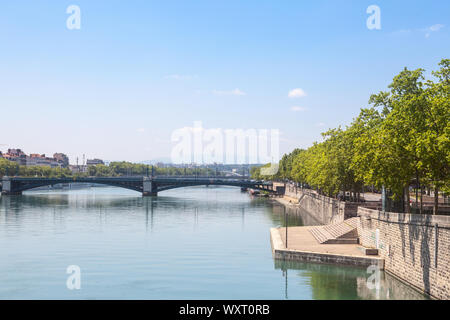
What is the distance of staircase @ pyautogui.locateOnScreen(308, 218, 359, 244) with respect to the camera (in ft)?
139

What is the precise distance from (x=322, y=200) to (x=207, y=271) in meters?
34.6

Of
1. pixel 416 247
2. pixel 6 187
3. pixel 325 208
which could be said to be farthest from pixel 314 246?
pixel 6 187

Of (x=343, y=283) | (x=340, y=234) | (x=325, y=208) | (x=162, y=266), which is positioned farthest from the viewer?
(x=325, y=208)

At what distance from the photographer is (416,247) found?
2961cm

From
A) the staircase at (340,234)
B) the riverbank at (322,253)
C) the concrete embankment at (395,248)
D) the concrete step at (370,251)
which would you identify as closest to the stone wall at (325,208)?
the concrete embankment at (395,248)

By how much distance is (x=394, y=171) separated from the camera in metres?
32.8

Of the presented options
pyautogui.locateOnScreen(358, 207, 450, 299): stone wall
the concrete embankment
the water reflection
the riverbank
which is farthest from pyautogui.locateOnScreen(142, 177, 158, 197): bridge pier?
pyautogui.locateOnScreen(358, 207, 450, 299): stone wall

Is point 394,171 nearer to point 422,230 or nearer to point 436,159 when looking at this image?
point 436,159

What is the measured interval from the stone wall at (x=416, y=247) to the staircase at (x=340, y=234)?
3976mm

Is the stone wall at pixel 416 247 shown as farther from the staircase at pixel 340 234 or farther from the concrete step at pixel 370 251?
the staircase at pixel 340 234

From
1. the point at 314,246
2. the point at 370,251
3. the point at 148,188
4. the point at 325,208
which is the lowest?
the point at 314,246

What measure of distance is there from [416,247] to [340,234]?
1389cm

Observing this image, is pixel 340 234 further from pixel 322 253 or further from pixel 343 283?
pixel 343 283
